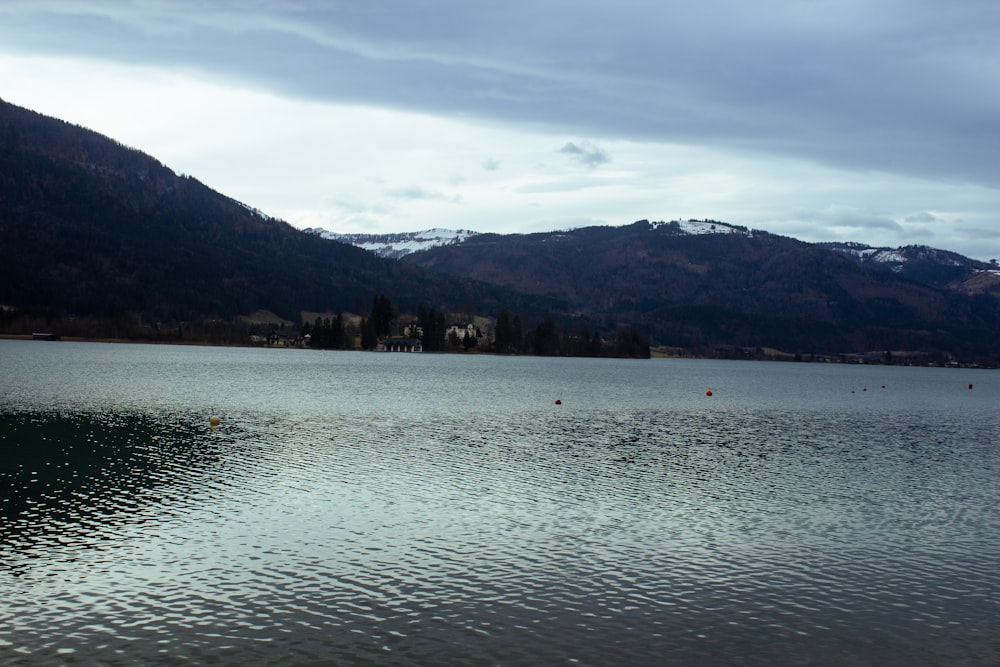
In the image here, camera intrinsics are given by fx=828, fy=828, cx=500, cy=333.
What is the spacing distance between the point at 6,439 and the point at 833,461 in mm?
57615

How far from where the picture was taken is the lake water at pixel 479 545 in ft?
75.9

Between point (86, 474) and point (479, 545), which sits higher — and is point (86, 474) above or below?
above

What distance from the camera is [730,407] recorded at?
111 m

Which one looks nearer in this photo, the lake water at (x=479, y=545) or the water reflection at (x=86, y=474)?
the lake water at (x=479, y=545)

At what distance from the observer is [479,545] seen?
33.3m

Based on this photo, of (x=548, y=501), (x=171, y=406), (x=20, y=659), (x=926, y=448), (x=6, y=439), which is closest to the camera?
(x=20, y=659)

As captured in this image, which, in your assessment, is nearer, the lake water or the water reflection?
the lake water

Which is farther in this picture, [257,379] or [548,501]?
[257,379]

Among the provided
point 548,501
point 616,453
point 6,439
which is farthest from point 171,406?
point 548,501

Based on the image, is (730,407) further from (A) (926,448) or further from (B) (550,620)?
(B) (550,620)

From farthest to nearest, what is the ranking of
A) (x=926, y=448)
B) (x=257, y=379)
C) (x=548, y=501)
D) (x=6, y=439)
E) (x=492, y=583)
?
(x=257, y=379) → (x=926, y=448) → (x=6, y=439) → (x=548, y=501) → (x=492, y=583)

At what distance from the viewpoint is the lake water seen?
910 inches

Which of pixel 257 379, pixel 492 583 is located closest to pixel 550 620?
pixel 492 583

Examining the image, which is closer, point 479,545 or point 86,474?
point 479,545
